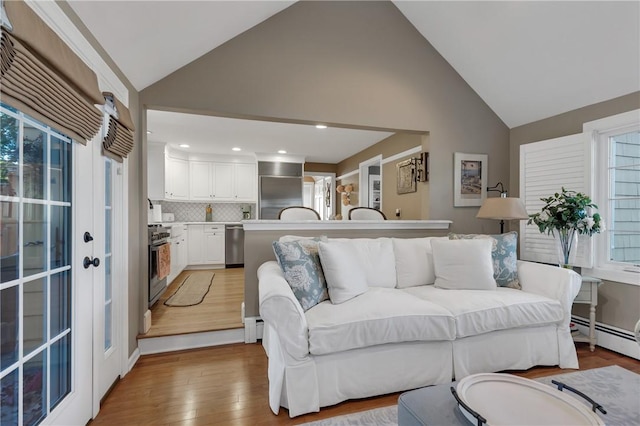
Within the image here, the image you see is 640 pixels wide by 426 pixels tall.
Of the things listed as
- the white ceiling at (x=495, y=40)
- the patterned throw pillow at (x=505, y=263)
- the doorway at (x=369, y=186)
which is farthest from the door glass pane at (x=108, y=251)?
the doorway at (x=369, y=186)

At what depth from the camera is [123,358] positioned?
7.18 ft

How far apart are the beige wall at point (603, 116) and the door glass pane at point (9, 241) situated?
13.5 feet

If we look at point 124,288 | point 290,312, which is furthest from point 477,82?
point 124,288

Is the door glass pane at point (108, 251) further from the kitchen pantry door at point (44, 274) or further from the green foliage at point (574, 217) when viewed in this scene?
the green foliage at point (574, 217)

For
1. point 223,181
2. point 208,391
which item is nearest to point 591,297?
point 208,391

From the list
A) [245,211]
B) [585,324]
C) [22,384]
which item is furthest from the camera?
[245,211]

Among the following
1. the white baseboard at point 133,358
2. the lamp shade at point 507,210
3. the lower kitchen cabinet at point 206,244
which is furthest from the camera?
the lower kitchen cabinet at point 206,244

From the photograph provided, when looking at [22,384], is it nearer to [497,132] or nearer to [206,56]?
[206,56]

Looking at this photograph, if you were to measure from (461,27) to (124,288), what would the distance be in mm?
3878

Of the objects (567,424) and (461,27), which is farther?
(461,27)

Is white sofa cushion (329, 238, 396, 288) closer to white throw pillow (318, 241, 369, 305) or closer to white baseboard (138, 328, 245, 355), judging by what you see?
white throw pillow (318, 241, 369, 305)

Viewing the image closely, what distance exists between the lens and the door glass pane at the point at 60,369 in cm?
139

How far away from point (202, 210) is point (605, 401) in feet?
21.6

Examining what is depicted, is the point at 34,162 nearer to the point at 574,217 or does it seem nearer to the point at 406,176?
the point at 574,217
